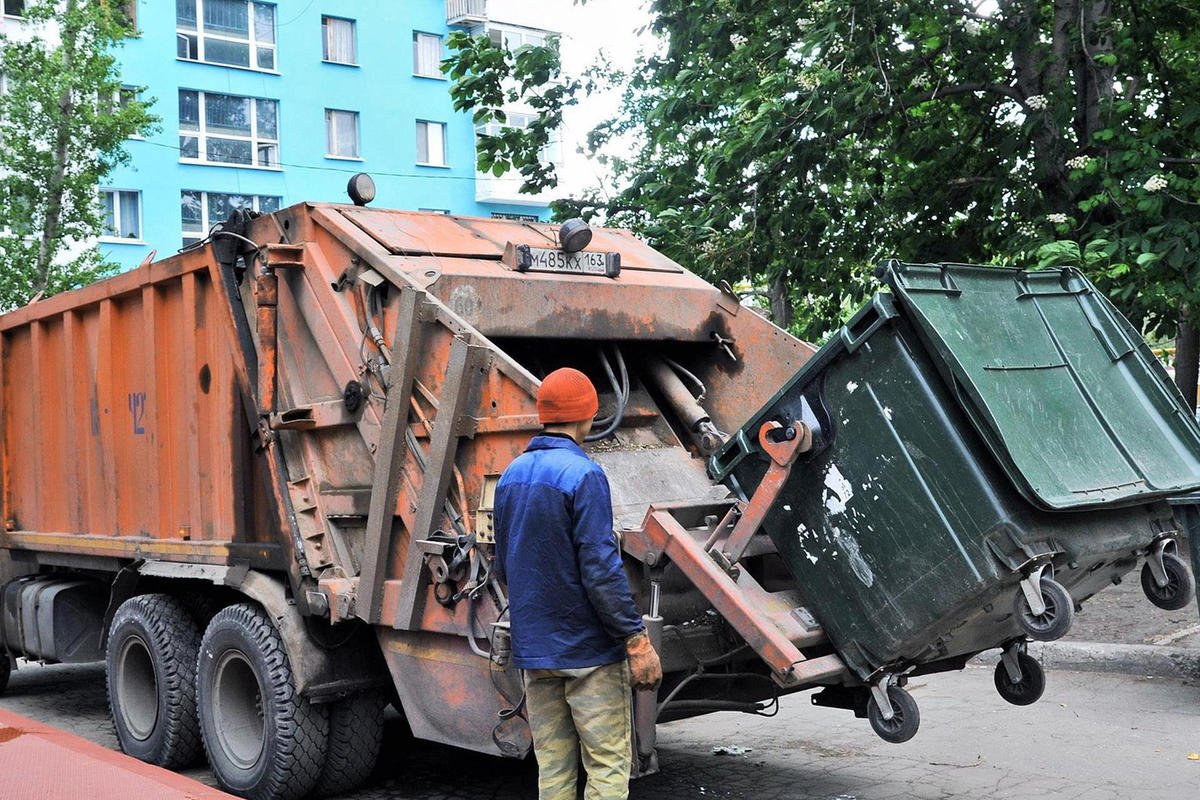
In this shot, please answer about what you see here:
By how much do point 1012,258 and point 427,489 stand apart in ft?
15.8

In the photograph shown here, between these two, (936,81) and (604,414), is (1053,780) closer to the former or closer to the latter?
(604,414)

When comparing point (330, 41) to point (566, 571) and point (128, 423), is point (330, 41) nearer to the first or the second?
point (128, 423)

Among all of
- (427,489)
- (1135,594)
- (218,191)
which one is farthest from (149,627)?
(218,191)

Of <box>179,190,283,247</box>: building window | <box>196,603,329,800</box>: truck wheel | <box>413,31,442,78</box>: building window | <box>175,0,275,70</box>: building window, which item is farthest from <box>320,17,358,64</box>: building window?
<box>196,603,329,800</box>: truck wheel

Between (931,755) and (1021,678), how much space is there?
1265 mm

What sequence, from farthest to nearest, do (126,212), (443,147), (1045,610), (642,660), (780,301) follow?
(443,147), (126,212), (780,301), (1045,610), (642,660)

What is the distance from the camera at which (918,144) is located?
984 cm

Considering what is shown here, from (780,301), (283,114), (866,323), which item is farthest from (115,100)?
(866,323)

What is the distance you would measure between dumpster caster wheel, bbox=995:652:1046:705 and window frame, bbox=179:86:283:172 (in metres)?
26.7

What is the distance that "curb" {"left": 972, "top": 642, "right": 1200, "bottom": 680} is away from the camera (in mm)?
7031

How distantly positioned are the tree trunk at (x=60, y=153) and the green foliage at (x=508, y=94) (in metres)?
8.29

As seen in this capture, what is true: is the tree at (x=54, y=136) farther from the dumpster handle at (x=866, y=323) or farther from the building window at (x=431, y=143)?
the building window at (x=431, y=143)

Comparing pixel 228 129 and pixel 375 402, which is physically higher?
pixel 228 129

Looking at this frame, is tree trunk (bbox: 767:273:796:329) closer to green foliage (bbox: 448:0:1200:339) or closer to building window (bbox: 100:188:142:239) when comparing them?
green foliage (bbox: 448:0:1200:339)
